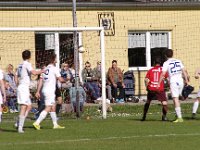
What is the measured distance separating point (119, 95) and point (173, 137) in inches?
543

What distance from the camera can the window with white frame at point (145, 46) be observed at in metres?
33.8

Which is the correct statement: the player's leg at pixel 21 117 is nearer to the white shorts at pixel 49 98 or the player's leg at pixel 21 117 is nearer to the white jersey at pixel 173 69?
the white shorts at pixel 49 98

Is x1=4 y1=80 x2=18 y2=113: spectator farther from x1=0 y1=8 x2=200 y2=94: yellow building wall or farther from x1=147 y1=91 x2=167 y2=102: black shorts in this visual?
x1=147 y1=91 x2=167 y2=102: black shorts

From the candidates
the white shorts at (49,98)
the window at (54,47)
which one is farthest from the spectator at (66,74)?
the white shorts at (49,98)

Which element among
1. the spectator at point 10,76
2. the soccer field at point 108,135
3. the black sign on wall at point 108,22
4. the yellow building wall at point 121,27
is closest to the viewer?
the soccer field at point 108,135

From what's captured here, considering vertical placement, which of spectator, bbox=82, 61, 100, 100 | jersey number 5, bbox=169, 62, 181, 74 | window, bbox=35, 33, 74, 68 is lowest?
spectator, bbox=82, 61, 100, 100

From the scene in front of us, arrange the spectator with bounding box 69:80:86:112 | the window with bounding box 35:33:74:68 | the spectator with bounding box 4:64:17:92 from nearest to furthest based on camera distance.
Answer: the spectator with bounding box 69:80:86:112 < the spectator with bounding box 4:64:17:92 < the window with bounding box 35:33:74:68

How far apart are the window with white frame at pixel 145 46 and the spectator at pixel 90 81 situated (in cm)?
532

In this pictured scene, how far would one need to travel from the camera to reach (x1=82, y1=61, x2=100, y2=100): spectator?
1078 inches

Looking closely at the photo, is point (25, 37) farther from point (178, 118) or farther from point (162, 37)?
point (178, 118)

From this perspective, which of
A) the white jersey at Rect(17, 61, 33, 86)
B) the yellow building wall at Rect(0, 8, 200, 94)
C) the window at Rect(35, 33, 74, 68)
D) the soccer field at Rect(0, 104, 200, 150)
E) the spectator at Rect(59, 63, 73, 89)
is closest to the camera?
the soccer field at Rect(0, 104, 200, 150)

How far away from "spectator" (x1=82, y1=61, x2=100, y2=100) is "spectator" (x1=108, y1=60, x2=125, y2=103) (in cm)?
155

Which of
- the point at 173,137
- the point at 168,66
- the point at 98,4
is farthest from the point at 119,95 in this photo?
the point at 173,137

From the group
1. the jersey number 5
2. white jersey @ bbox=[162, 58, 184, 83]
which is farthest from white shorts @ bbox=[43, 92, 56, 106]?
the jersey number 5
